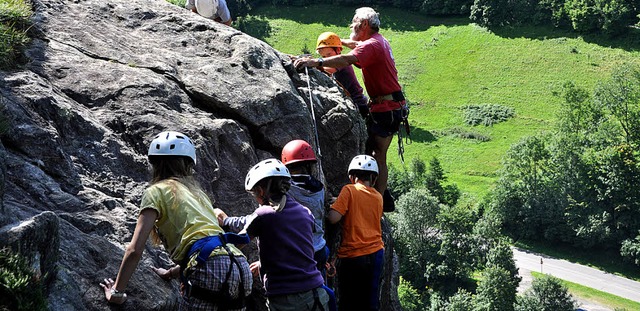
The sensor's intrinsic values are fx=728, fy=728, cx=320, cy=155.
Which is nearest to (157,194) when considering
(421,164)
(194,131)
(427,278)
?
(194,131)

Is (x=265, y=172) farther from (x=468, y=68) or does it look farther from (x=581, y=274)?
(x=468, y=68)

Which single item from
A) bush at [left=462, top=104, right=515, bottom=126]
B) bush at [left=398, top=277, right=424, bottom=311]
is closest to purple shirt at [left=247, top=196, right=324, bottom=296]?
bush at [left=398, top=277, right=424, bottom=311]

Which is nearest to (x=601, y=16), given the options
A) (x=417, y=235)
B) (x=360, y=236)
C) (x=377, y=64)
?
(x=417, y=235)

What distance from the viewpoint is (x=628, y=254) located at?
Answer: 88.4 meters

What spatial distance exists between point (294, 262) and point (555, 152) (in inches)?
3952

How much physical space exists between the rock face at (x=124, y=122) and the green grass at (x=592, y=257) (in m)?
81.1

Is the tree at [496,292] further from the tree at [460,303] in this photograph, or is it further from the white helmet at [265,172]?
the white helmet at [265,172]

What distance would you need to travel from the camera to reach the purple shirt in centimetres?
793

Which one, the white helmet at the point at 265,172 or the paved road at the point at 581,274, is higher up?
the white helmet at the point at 265,172

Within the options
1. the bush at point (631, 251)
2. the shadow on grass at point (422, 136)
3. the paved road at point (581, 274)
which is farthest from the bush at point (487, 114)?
the bush at point (631, 251)

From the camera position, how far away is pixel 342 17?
469 ft

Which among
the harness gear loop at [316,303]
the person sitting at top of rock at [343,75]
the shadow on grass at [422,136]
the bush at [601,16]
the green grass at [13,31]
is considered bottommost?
the shadow on grass at [422,136]

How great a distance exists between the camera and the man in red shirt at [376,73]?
12.6 meters

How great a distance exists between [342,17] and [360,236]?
135 m
